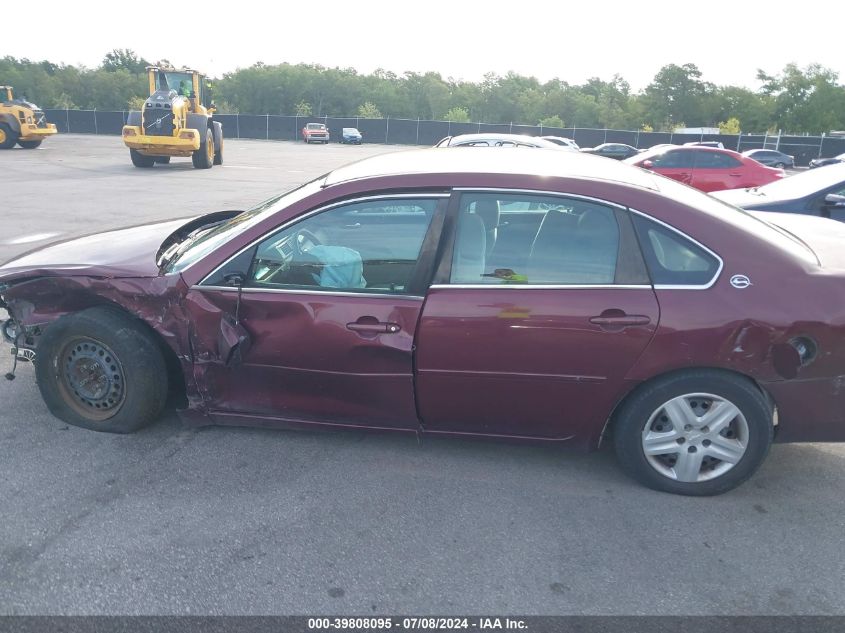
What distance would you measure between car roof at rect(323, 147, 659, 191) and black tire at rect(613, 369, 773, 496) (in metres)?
1.02

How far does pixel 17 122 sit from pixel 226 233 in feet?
96.7

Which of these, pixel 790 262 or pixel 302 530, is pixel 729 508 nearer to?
pixel 790 262

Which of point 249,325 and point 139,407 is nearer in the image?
point 249,325

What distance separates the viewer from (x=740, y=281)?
3.21 metres

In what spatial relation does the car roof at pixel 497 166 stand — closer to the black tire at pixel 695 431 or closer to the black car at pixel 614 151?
the black tire at pixel 695 431

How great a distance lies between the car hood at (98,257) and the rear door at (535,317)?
168 cm

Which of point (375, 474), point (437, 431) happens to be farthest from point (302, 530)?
A: point (437, 431)

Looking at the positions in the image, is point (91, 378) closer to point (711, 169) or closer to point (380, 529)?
point (380, 529)

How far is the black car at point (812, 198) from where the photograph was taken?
6.89 metres

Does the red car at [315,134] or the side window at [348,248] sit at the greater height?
the red car at [315,134]

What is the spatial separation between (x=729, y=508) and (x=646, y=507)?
404 millimetres

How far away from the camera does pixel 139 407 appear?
3.79m

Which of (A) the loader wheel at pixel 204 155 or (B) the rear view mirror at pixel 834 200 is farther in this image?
(A) the loader wheel at pixel 204 155

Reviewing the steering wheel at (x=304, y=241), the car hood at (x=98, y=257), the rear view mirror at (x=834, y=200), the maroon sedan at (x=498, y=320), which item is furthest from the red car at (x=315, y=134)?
the steering wheel at (x=304, y=241)
